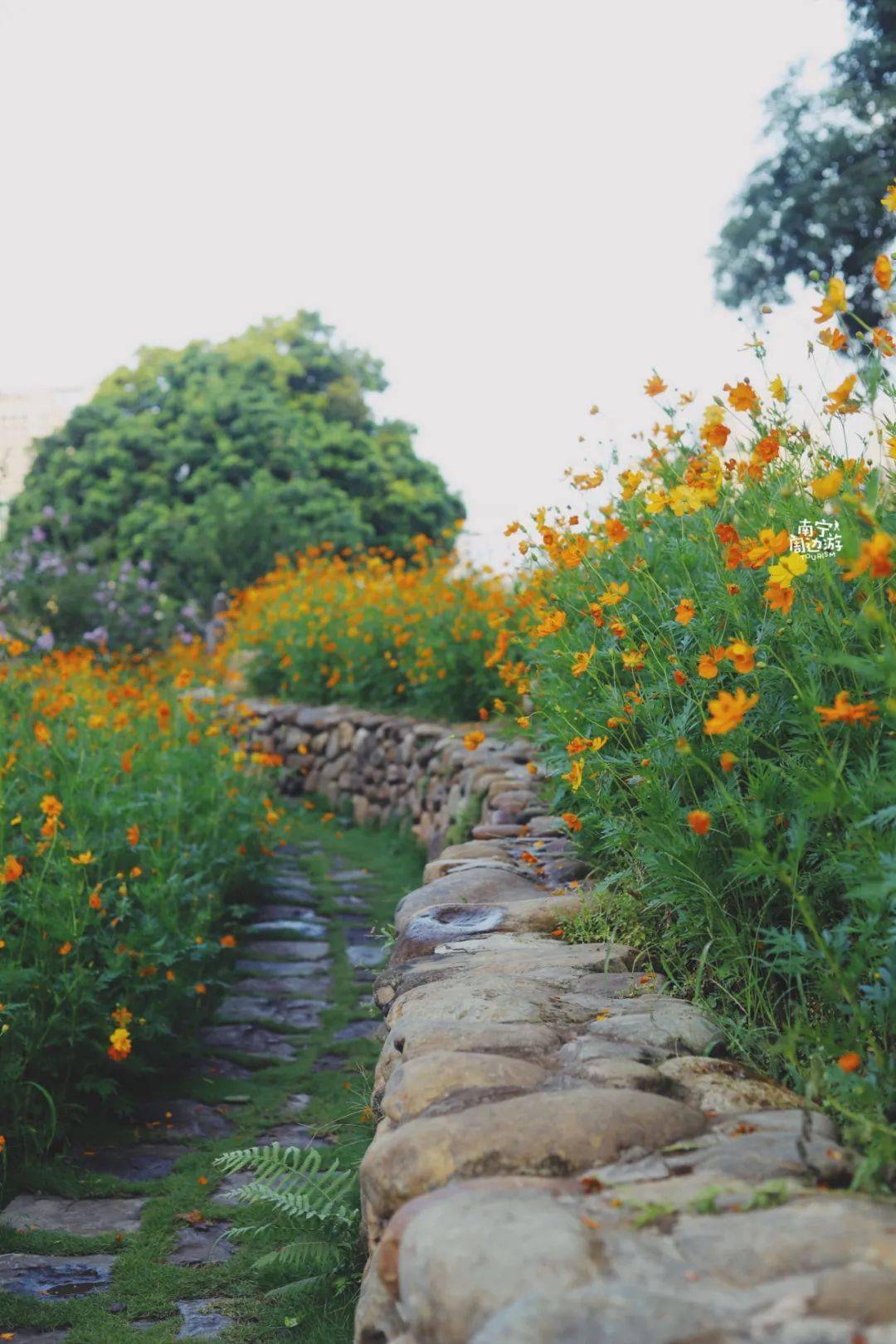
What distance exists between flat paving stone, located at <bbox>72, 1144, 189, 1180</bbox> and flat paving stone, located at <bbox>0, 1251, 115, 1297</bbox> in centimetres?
49

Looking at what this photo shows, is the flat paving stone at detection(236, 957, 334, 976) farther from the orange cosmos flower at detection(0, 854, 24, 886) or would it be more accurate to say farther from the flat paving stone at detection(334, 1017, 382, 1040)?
the orange cosmos flower at detection(0, 854, 24, 886)

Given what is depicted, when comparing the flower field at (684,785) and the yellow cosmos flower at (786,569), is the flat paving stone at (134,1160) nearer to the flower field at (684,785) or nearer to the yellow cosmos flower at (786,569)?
the flower field at (684,785)

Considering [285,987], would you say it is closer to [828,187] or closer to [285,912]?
[285,912]

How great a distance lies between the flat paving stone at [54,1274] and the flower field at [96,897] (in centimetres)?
49

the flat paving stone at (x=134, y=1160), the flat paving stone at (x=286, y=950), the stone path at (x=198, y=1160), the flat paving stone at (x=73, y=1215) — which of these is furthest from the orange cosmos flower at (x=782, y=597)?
the flat paving stone at (x=286, y=950)

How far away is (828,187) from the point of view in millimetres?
14398

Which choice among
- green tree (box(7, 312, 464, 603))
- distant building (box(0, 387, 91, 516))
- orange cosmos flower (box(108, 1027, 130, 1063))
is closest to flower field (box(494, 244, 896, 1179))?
orange cosmos flower (box(108, 1027, 130, 1063))

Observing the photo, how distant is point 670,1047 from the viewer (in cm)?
217

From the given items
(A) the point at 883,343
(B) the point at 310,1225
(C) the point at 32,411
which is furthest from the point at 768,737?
(C) the point at 32,411

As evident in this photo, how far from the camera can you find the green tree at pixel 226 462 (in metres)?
16.3

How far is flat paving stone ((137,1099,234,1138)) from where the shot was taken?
145 inches

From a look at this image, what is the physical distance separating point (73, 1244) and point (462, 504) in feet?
57.6

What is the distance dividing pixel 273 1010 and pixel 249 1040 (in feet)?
1.01

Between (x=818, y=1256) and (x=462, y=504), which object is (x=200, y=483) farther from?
(x=818, y=1256)
